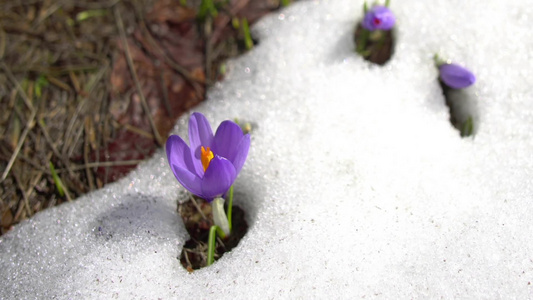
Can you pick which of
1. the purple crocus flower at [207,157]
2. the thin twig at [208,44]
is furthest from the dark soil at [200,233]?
the thin twig at [208,44]

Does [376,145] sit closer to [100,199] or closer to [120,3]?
[100,199]

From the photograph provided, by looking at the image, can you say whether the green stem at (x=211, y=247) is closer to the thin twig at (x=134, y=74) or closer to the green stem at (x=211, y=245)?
the green stem at (x=211, y=245)

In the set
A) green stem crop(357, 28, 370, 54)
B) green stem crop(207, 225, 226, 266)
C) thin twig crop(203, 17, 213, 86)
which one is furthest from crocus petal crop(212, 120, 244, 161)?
green stem crop(357, 28, 370, 54)

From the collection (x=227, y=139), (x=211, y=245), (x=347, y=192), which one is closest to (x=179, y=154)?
(x=227, y=139)

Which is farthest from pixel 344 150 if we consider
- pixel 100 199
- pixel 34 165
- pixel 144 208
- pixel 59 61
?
pixel 59 61

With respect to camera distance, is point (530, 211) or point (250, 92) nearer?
point (530, 211)

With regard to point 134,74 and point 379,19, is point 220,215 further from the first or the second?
point 379,19

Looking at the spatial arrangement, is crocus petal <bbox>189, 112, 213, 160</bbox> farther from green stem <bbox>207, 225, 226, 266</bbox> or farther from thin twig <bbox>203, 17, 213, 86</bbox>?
thin twig <bbox>203, 17, 213, 86</bbox>
